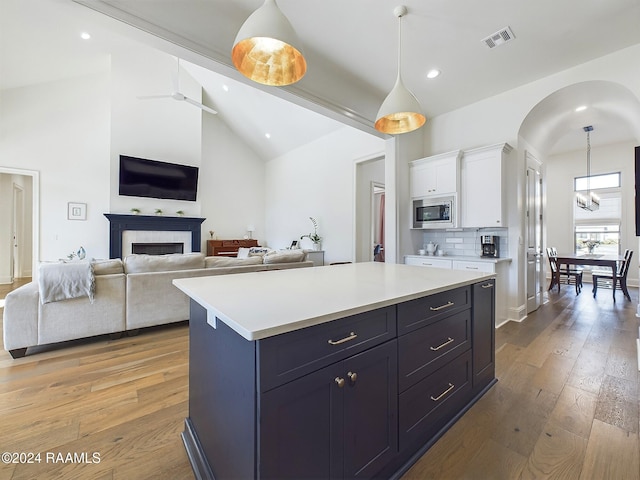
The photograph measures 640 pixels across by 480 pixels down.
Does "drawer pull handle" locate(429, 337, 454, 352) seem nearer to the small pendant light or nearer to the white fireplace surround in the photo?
the small pendant light

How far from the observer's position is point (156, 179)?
6.23 m

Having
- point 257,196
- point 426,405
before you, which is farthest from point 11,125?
point 426,405

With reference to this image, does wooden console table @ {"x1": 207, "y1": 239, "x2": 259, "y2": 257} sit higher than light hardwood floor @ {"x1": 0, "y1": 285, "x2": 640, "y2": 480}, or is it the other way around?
wooden console table @ {"x1": 207, "y1": 239, "x2": 259, "y2": 257}

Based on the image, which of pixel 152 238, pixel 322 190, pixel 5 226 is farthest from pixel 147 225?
pixel 322 190

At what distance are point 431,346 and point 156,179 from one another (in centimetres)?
672

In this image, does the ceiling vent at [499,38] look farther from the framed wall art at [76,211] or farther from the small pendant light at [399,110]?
the framed wall art at [76,211]

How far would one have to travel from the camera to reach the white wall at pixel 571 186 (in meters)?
5.88

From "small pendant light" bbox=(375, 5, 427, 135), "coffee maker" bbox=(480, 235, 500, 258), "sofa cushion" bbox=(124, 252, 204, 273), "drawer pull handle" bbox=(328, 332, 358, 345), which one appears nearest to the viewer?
"drawer pull handle" bbox=(328, 332, 358, 345)

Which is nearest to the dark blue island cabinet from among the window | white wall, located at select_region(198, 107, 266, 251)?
white wall, located at select_region(198, 107, 266, 251)

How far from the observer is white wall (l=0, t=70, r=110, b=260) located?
523 centimetres

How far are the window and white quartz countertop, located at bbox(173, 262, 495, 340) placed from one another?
692 centimetres

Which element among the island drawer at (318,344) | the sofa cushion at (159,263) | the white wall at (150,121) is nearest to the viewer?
the island drawer at (318,344)

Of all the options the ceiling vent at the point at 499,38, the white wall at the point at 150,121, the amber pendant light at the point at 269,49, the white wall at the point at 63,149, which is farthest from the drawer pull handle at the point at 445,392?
the white wall at the point at 63,149

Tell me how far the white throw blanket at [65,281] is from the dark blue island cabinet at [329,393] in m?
1.94
